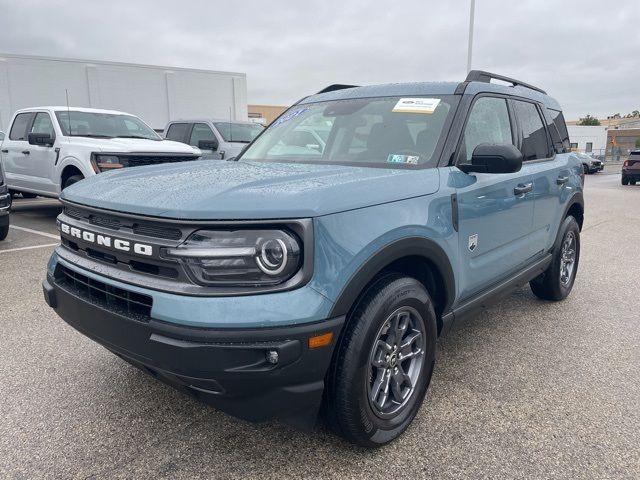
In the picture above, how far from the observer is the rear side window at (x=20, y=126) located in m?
8.95

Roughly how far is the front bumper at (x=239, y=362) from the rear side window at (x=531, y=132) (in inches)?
101

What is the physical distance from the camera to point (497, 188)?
3.16 metres

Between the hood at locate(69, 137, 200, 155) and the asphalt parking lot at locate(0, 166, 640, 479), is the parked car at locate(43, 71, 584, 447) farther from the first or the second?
the hood at locate(69, 137, 200, 155)

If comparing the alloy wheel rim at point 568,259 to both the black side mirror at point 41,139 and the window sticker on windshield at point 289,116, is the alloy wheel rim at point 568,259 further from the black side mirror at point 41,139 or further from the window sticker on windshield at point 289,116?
the black side mirror at point 41,139

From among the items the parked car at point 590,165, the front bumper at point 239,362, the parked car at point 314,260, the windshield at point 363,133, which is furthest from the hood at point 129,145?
the parked car at point 590,165

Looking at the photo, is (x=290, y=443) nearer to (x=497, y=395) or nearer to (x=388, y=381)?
(x=388, y=381)

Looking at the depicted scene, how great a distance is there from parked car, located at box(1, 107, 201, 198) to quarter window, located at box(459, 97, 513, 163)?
5458 mm

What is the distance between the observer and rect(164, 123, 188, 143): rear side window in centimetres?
1159

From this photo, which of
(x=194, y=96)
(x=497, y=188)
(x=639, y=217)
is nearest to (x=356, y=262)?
(x=497, y=188)

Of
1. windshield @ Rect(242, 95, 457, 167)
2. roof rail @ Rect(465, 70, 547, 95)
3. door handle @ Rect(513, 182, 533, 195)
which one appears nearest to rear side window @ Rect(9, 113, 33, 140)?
windshield @ Rect(242, 95, 457, 167)

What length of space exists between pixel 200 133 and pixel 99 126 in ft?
10.1

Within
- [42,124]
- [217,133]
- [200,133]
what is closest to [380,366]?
[42,124]

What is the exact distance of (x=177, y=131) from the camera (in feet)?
38.4

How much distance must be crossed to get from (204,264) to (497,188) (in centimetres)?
200
